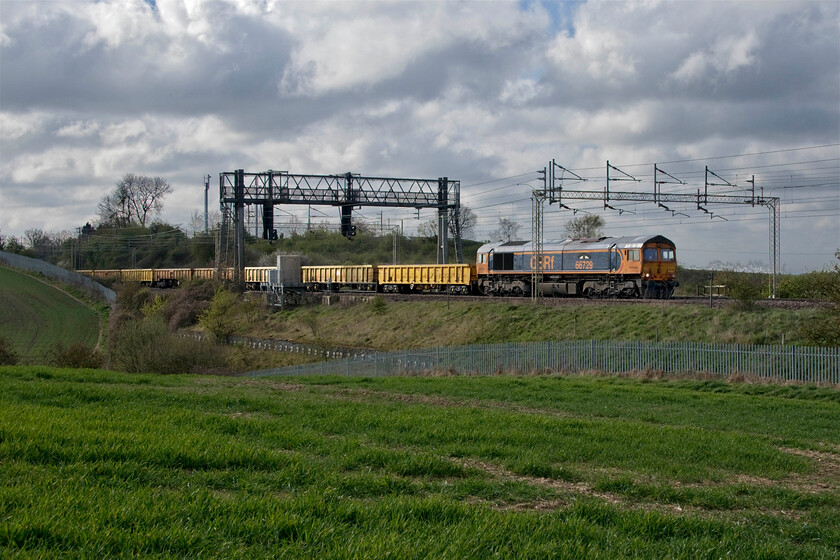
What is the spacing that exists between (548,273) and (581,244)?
9.40ft

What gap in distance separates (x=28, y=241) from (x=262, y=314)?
86.2 m

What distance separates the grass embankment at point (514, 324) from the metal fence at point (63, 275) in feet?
72.4

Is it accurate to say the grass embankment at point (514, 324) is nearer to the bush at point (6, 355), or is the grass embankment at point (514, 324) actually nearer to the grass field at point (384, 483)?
the grass field at point (384, 483)

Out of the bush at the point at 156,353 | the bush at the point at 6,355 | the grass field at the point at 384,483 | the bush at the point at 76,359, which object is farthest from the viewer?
the bush at the point at 156,353

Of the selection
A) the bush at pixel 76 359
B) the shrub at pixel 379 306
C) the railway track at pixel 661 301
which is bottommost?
the bush at pixel 76 359

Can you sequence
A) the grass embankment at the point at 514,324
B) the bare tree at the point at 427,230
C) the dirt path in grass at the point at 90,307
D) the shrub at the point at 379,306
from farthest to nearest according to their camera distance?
the bare tree at the point at 427,230
the dirt path in grass at the point at 90,307
the shrub at the point at 379,306
the grass embankment at the point at 514,324

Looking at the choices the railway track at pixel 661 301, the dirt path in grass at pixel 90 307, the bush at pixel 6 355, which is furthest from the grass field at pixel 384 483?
the dirt path in grass at pixel 90 307

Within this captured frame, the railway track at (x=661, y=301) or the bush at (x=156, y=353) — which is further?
the bush at (x=156, y=353)

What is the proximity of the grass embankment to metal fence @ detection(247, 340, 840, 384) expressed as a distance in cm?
475

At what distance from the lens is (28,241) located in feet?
414

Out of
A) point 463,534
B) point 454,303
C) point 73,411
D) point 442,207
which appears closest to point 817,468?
point 463,534

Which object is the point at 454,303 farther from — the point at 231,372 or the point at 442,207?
the point at 231,372

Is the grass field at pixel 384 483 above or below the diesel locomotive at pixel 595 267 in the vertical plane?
below

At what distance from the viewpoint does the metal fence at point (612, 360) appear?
23062 millimetres
